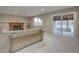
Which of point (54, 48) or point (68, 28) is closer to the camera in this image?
point (54, 48)

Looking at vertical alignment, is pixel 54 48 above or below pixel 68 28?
below

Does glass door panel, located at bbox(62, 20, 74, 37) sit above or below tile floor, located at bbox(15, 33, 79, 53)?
above

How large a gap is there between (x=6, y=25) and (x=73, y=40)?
2968 millimetres

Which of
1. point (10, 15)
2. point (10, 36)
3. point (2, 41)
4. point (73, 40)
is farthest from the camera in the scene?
point (73, 40)

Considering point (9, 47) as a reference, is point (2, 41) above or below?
above

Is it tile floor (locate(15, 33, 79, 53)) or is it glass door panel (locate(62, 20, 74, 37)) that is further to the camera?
glass door panel (locate(62, 20, 74, 37))

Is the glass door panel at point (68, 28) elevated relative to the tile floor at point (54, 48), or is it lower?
elevated

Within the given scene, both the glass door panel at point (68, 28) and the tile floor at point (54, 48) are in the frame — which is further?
the glass door panel at point (68, 28)
